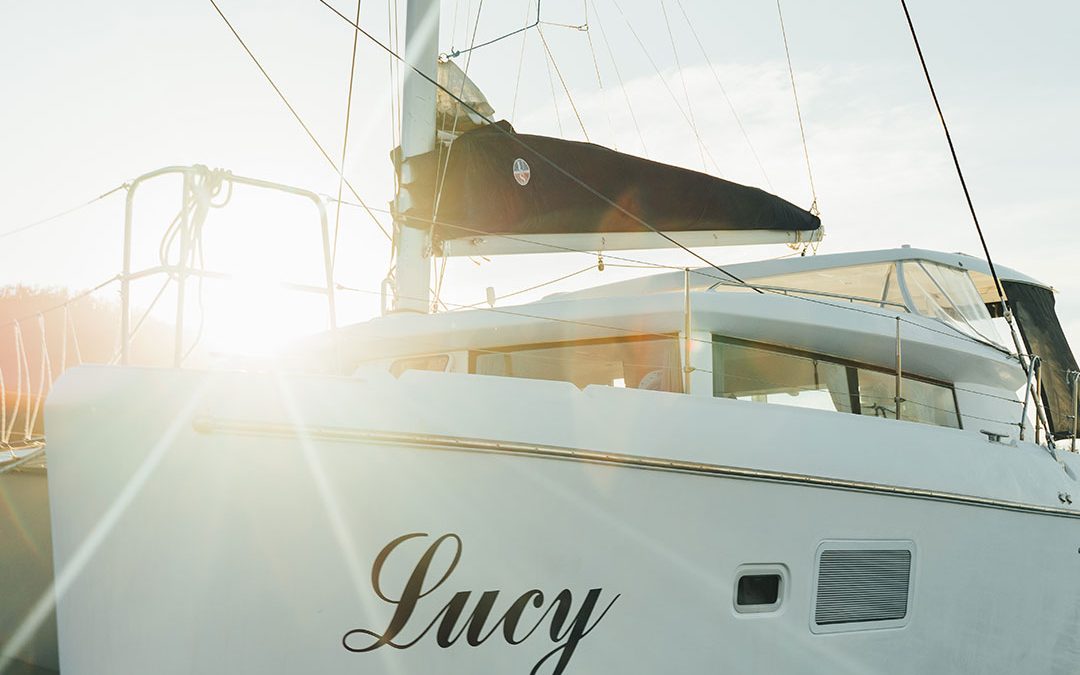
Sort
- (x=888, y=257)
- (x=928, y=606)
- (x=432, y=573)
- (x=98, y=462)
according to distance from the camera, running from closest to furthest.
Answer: (x=98, y=462), (x=432, y=573), (x=928, y=606), (x=888, y=257)

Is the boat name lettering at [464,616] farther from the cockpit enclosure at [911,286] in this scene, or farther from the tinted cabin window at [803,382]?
the cockpit enclosure at [911,286]

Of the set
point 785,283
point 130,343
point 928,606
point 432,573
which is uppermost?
point 785,283

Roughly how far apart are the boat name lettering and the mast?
2688 mm

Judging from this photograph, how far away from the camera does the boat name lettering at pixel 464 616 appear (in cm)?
275

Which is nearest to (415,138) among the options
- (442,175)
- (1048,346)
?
(442,175)

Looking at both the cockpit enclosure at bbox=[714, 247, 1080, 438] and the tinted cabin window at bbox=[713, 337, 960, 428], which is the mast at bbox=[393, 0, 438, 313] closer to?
the cockpit enclosure at bbox=[714, 247, 1080, 438]

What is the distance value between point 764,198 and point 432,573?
153 inches

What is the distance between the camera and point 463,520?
9.37 ft

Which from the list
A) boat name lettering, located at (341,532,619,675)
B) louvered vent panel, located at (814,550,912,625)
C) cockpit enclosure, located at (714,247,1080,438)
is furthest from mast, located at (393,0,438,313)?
louvered vent panel, located at (814,550,912,625)

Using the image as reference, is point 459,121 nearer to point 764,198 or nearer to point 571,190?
point 571,190

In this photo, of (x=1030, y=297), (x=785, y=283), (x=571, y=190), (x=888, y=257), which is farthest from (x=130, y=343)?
(x=1030, y=297)

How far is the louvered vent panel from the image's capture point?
352 cm

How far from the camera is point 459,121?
573 cm

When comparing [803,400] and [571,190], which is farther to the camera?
[571,190]
